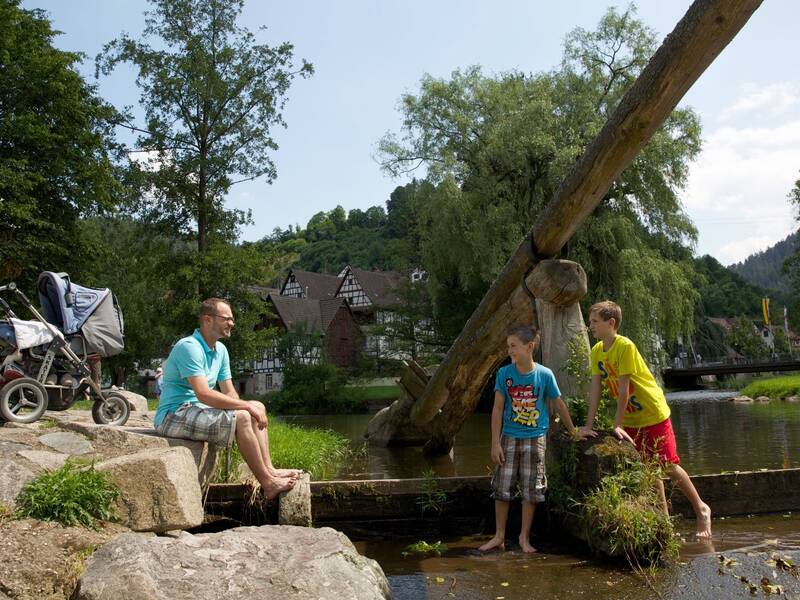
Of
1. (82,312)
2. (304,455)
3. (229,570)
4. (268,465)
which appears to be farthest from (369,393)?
(229,570)

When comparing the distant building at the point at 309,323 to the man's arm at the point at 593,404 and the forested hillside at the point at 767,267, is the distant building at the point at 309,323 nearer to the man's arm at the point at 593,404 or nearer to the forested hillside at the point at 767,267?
the man's arm at the point at 593,404

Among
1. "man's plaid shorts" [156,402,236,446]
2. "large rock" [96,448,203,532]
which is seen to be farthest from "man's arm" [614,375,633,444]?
"large rock" [96,448,203,532]

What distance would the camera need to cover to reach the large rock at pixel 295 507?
4.79m

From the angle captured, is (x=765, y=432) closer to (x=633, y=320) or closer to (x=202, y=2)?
(x=633, y=320)

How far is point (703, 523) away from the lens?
15.8ft

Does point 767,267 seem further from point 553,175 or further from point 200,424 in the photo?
point 200,424

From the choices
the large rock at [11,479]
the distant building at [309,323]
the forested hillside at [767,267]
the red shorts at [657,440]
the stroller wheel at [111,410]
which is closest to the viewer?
the large rock at [11,479]

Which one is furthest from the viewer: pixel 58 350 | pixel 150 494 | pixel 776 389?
pixel 776 389

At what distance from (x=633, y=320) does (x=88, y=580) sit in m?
17.5

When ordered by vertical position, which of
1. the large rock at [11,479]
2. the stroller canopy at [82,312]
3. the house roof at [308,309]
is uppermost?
the house roof at [308,309]

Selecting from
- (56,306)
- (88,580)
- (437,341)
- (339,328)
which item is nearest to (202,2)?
(437,341)

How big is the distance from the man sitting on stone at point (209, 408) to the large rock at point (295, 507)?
0.19 ft

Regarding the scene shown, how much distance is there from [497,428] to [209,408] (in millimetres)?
1956

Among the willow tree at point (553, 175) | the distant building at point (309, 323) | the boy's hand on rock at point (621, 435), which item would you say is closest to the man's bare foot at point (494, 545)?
the boy's hand on rock at point (621, 435)
